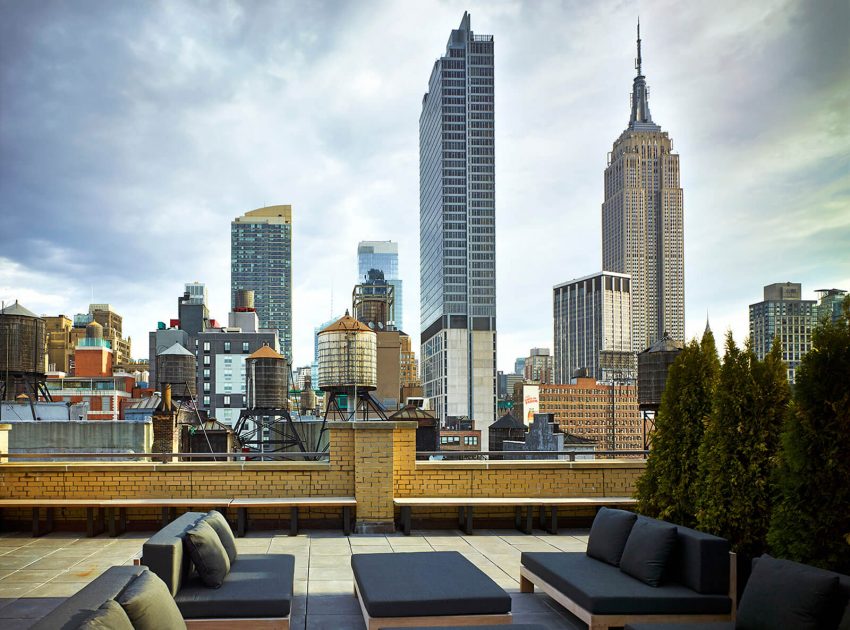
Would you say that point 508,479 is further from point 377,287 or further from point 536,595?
point 377,287

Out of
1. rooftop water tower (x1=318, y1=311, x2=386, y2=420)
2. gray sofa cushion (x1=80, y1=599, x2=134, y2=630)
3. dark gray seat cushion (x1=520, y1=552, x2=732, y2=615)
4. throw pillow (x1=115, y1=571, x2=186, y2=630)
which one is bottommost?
dark gray seat cushion (x1=520, y1=552, x2=732, y2=615)

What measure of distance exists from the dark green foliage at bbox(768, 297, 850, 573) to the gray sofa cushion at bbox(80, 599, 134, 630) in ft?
14.8

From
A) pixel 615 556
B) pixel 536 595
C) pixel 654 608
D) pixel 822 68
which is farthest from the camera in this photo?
pixel 822 68

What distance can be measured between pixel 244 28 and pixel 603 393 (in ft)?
415

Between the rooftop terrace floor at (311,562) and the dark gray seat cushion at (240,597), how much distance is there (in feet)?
1.74

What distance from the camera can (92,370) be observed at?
3108 inches

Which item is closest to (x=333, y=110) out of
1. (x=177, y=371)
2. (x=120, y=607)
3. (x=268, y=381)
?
(x=268, y=381)

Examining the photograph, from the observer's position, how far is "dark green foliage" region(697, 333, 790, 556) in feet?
20.3

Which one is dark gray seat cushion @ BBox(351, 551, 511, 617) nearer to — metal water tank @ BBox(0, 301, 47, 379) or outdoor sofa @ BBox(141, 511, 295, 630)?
outdoor sofa @ BBox(141, 511, 295, 630)

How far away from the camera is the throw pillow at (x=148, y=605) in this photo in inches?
133

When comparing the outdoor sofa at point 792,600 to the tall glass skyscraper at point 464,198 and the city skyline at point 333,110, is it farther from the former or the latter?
the tall glass skyscraper at point 464,198

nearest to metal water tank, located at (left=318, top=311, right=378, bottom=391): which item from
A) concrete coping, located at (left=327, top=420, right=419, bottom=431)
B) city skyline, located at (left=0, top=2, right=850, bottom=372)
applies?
city skyline, located at (left=0, top=2, right=850, bottom=372)

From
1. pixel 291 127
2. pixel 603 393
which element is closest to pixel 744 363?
pixel 291 127

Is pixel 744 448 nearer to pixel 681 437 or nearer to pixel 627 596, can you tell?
pixel 681 437
